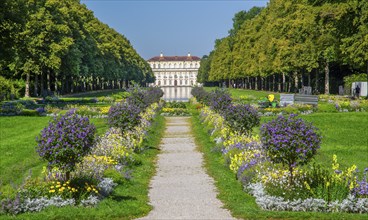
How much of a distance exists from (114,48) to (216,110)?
250ft

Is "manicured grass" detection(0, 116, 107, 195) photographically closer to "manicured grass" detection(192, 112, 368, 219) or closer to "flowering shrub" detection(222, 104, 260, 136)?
"manicured grass" detection(192, 112, 368, 219)

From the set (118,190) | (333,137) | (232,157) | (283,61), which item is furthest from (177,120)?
(283,61)

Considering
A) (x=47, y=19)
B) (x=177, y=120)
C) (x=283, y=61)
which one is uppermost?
(x=47, y=19)

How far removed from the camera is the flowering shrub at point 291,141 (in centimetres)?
1030

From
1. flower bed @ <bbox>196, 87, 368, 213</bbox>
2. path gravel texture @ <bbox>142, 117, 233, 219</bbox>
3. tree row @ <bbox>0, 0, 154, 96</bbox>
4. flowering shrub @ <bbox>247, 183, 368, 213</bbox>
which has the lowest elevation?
path gravel texture @ <bbox>142, 117, 233, 219</bbox>

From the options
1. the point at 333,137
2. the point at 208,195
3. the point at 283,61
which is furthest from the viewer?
the point at 283,61

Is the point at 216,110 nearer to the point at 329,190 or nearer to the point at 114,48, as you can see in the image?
the point at 329,190

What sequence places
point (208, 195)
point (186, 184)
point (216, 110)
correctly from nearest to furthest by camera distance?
point (208, 195) < point (186, 184) < point (216, 110)

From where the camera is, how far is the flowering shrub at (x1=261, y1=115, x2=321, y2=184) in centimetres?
1030

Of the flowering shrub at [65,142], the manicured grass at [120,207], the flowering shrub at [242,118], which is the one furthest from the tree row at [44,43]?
the flowering shrub at [65,142]

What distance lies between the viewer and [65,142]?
9867 millimetres

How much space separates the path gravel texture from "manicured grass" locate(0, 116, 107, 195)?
2896 millimetres

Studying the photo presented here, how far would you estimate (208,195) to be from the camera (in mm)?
11234

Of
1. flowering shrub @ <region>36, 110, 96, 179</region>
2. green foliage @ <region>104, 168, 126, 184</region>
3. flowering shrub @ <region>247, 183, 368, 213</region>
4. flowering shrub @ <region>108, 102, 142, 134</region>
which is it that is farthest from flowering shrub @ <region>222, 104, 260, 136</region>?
flowering shrub @ <region>36, 110, 96, 179</region>
